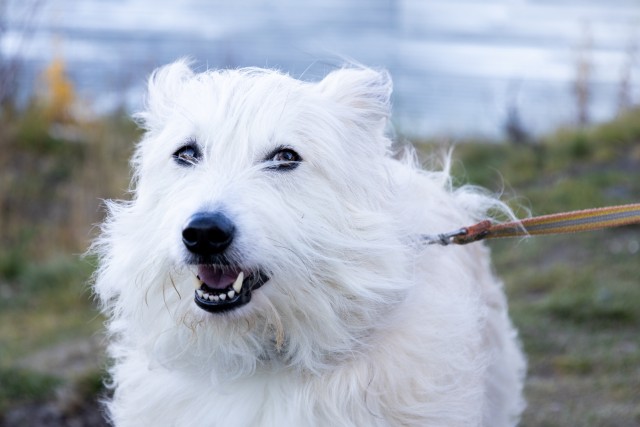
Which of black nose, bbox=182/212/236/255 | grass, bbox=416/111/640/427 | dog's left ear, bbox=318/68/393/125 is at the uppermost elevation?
dog's left ear, bbox=318/68/393/125

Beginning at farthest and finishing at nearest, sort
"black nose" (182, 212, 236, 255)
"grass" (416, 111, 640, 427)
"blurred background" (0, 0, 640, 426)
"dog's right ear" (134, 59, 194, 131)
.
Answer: "blurred background" (0, 0, 640, 426) < "grass" (416, 111, 640, 427) < "dog's right ear" (134, 59, 194, 131) < "black nose" (182, 212, 236, 255)

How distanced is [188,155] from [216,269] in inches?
19.1

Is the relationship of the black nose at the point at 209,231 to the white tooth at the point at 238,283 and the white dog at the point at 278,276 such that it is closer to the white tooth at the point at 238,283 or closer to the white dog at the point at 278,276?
the white dog at the point at 278,276

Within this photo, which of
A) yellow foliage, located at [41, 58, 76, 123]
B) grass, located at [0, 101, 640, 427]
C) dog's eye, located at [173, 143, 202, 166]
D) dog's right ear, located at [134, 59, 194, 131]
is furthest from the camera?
yellow foliage, located at [41, 58, 76, 123]

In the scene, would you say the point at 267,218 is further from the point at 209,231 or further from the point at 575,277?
the point at 575,277

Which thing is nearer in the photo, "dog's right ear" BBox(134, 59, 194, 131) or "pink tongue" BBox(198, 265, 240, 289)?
"pink tongue" BBox(198, 265, 240, 289)

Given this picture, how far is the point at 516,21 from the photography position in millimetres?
15891

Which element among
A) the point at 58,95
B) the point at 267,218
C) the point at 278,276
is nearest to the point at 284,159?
the point at 267,218

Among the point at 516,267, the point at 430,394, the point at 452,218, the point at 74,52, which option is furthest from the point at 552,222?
the point at 74,52

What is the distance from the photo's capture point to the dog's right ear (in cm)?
360

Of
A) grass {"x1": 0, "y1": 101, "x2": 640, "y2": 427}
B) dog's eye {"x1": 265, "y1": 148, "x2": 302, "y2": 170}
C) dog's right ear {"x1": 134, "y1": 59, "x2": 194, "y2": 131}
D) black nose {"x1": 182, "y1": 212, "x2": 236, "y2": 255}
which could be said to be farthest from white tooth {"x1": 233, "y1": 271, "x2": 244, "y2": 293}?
grass {"x1": 0, "y1": 101, "x2": 640, "y2": 427}

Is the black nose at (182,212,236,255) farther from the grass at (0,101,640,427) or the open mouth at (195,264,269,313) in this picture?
the grass at (0,101,640,427)

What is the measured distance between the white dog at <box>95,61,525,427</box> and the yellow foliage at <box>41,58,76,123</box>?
972 cm

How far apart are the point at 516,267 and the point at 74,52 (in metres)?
8.38
